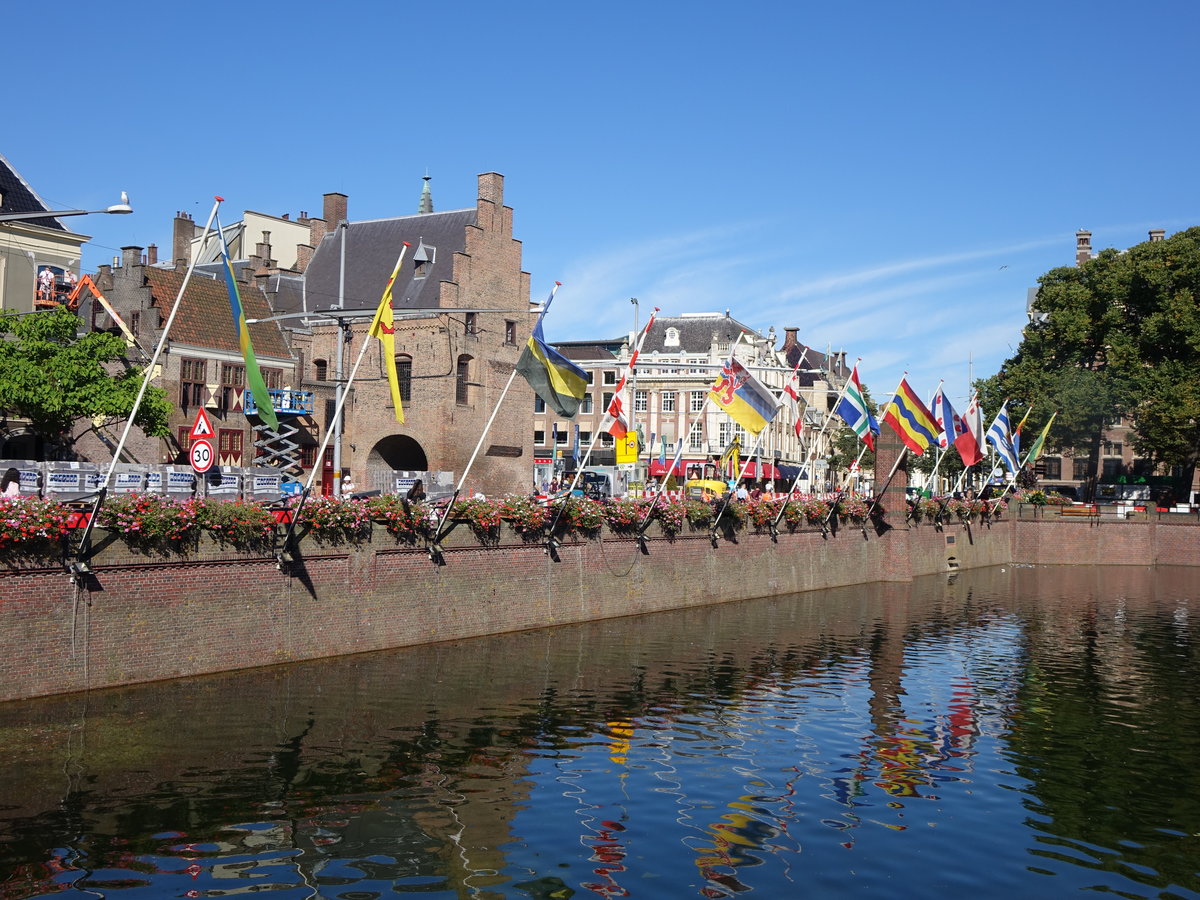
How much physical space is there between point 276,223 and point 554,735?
66.8 metres

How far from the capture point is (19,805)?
15547mm

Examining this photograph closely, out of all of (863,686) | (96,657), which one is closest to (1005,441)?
(863,686)

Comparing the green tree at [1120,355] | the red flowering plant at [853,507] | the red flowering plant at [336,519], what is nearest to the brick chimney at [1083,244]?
the green tree at [1120,355]

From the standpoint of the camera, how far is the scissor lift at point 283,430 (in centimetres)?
5197

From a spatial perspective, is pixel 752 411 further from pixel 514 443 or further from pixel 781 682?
pixel 514 443

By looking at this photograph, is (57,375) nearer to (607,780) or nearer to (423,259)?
A: (423,259)

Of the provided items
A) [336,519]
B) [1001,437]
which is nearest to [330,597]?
[336,519]

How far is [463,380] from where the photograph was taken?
54.7 meters

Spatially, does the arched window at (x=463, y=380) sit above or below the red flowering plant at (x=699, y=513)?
above

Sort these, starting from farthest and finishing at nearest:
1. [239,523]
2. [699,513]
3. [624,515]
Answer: [699,513], [624,515], [239,523]

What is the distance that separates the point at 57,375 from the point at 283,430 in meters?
15.6

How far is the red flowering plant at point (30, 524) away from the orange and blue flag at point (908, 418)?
31642 mm

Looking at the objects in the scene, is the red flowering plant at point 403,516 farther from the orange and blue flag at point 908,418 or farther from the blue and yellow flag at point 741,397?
the orange and blue flag at point 908,418

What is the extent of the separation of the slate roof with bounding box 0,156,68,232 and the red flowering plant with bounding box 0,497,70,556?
3093 cm
